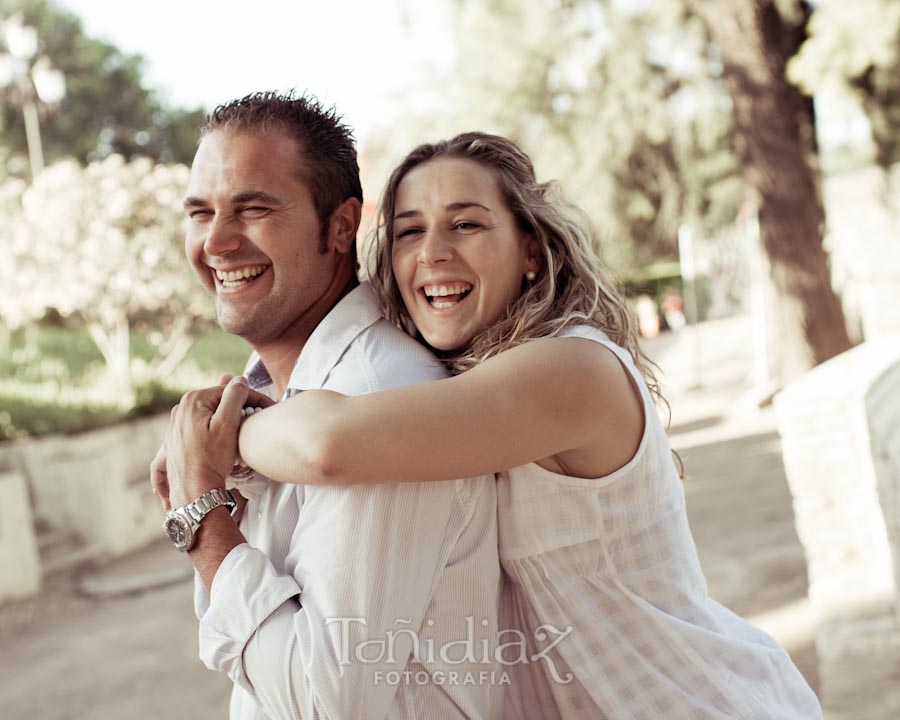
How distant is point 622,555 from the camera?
1.87m

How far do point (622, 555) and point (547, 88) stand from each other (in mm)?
15093

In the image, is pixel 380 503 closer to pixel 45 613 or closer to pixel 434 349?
pixel 434 349

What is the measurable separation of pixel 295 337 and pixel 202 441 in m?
0.45

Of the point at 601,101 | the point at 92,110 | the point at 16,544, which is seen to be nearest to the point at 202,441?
the point at 16,544

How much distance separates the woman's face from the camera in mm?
2104

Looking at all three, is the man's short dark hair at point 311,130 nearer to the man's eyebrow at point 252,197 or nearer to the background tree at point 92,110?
the man's eyebrow at point 252,197

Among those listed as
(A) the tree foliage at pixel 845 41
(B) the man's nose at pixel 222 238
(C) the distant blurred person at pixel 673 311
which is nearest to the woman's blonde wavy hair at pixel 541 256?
(B) the man's nose at pixel 222 238

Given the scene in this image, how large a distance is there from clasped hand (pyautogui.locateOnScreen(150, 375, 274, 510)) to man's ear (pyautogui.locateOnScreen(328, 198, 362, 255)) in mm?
441

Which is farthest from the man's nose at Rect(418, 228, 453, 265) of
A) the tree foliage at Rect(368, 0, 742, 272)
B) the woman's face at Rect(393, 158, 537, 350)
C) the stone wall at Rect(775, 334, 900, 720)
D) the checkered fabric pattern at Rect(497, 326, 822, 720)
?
the tree foliage at Rect(368, 0, 742, 272)

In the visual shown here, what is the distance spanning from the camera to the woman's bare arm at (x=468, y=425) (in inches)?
64.4

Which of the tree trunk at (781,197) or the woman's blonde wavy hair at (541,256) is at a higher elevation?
the tree trunk at (781,197)

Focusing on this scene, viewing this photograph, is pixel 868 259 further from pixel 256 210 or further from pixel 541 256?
pixel 256 210

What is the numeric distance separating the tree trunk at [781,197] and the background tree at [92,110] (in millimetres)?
24870

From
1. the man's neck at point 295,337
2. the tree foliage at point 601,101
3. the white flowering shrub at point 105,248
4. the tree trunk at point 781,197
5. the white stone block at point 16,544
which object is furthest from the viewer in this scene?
Result: the tree foliage at point 601,101
